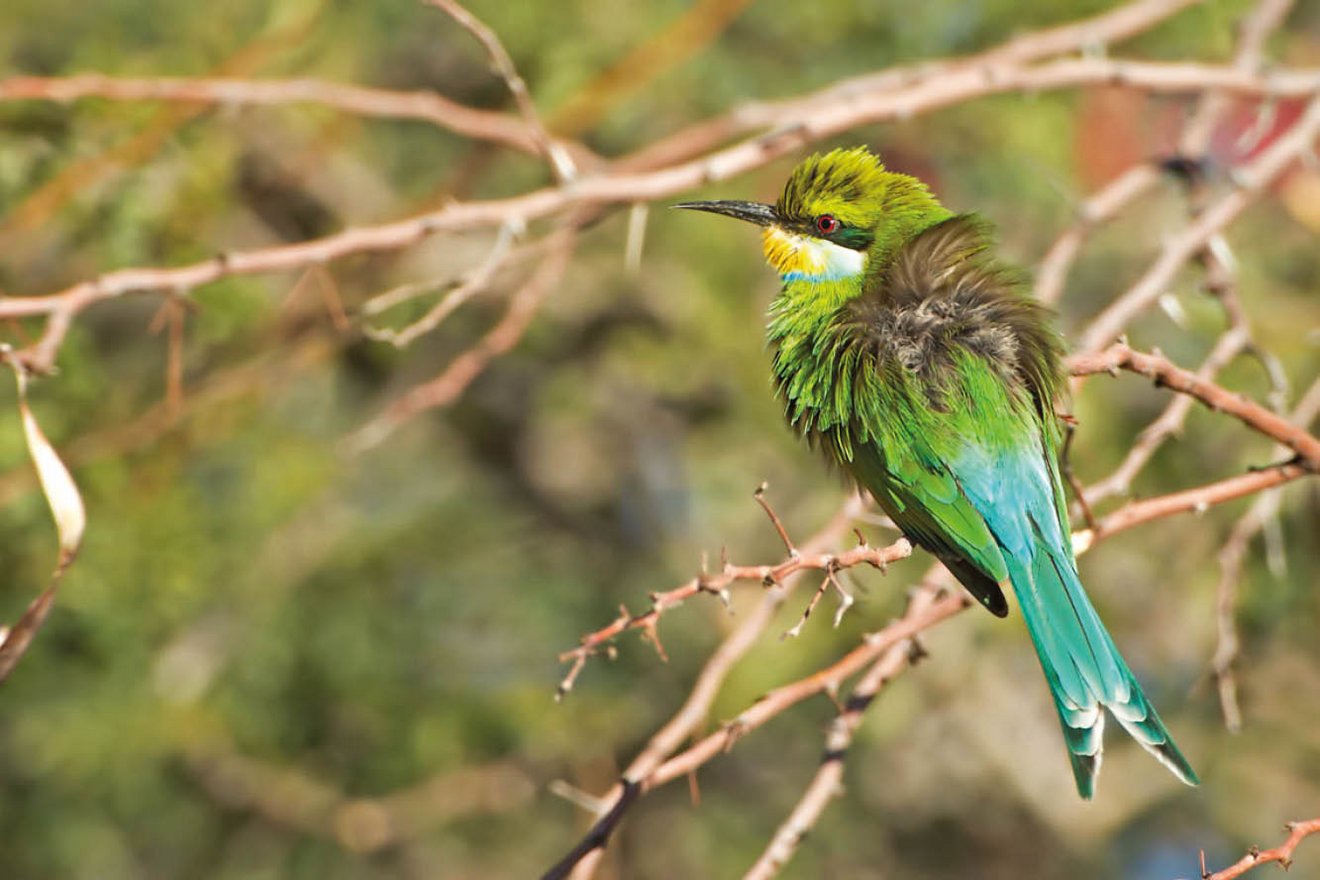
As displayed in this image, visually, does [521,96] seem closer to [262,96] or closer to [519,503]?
[262,96]

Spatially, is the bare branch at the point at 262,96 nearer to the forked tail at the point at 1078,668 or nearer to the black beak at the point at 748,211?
the black beak at the point at 748,211

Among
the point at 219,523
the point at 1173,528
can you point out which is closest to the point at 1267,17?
the point at 1173,528

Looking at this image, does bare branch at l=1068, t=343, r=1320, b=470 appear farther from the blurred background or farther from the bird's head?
the blurred background

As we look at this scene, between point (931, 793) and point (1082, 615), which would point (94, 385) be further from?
point (931, 793)

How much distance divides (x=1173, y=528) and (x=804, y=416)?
6.52ft

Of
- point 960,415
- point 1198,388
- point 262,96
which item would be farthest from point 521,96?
point 1198,388

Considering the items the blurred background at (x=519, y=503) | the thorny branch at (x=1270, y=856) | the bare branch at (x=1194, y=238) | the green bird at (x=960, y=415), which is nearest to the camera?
the thorny branch at (x=1270, y=856)

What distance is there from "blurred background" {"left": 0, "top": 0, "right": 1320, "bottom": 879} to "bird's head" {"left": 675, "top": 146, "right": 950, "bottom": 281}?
0.74 meters

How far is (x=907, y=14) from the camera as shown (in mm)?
3840

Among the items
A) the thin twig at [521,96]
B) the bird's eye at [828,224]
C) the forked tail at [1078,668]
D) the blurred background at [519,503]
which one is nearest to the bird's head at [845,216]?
the bird's eye at [828,224]

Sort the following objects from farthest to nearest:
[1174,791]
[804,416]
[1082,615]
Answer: [1174,791]
[804,416]
[1082,615]

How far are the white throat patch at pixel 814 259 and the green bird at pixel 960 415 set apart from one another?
70mm

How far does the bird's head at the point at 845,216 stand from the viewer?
7.97 ft

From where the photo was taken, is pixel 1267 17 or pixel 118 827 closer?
pixel 1267 17
